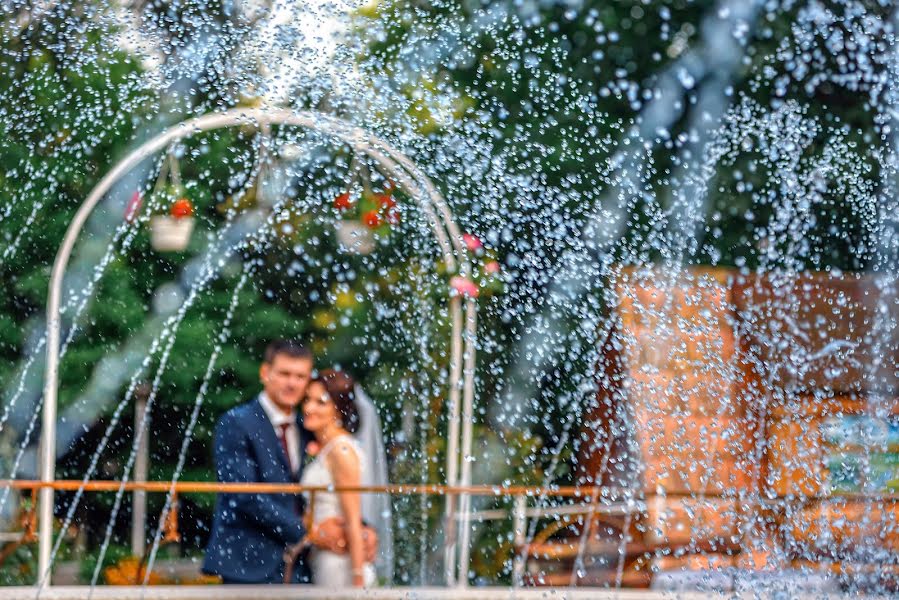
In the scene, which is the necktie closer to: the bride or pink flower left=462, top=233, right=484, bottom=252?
the bride

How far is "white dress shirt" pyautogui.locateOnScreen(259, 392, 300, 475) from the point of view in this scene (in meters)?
3.71

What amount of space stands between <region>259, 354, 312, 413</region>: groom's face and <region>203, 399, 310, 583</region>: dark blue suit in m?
0.06

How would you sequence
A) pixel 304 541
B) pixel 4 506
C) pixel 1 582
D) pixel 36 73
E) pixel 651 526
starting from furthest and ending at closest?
pixel 36 73 → pixel 4 506 → pixel 651 526 → pixel 1 582 → pixel 304 541

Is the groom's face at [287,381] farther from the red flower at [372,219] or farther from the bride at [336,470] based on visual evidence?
the red flower at [372,219]

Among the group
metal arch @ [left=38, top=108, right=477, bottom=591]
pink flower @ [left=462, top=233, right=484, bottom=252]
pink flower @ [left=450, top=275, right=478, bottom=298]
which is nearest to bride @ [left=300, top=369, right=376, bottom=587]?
metal arch @ [left=38, top=108, right=477, bottom=591]

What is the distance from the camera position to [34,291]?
324 inches

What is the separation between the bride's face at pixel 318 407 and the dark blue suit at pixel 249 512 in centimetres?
12

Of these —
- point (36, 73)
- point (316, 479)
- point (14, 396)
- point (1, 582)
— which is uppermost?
point (36, 73)

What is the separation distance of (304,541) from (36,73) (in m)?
5.79

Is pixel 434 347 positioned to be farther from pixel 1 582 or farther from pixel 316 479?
pixel 316 479

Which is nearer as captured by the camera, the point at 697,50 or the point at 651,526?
the point at 651,526

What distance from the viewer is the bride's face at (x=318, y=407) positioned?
12.4 ft

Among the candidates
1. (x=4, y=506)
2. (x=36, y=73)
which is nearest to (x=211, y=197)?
(x=36, y=73)

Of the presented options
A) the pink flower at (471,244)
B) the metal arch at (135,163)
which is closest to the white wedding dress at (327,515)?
the metal arch at (135,163)
